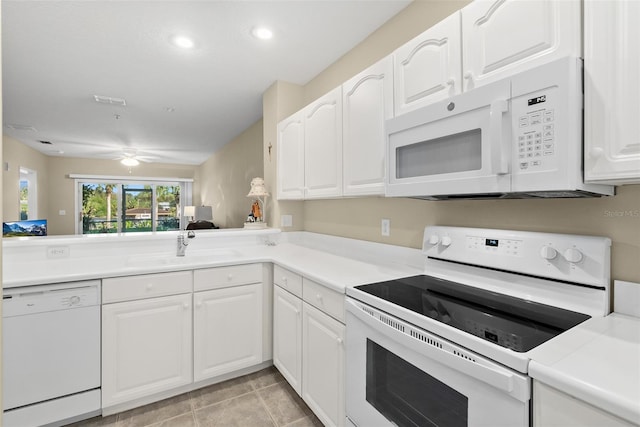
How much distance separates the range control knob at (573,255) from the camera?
3.47ft

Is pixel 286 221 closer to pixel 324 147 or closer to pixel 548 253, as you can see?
pixel 324 147

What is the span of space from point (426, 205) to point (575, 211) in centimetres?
71

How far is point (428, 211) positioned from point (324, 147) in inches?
32.4

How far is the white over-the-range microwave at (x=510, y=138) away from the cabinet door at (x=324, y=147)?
72 centimetres

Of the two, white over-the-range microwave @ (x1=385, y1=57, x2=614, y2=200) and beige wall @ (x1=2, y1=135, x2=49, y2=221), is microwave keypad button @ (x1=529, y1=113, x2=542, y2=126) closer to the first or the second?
white over-the-range microwave @ (x1=385, y1=57, x2=614, y2=200)

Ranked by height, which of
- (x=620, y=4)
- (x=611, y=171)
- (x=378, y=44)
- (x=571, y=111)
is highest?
(x=378, y=44)

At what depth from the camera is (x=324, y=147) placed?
2.15 m

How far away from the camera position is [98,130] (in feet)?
16.5

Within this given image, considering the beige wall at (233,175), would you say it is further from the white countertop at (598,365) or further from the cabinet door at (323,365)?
the white countertop at (598,365)

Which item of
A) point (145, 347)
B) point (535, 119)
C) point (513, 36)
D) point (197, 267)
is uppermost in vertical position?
point (513, 36)

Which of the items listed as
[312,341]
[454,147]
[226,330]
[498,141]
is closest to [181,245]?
[226,330]

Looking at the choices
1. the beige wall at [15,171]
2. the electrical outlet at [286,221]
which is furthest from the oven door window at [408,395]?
the beige wall at [15,171]

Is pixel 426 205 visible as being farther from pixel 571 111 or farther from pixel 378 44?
pixel 378 44

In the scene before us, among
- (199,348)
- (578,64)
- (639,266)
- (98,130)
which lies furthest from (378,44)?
(98,130)
